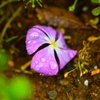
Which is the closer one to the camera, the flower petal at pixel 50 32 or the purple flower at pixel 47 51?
the purple flower at pixel 47 51

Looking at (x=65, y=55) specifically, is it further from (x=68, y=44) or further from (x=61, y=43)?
(x=68, y=44)

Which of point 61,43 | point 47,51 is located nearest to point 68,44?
point 61,43

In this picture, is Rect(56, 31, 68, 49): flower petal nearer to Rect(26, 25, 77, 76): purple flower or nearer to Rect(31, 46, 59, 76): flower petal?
Rect(26, 25, 77, 76): purple flower

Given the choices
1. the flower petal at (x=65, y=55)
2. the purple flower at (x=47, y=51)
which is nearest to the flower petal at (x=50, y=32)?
the purple flower at (x=47, y=51)

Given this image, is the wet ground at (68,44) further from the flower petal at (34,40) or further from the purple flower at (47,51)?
the flower petal at (34,40)

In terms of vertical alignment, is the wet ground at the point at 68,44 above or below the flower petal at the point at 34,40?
below

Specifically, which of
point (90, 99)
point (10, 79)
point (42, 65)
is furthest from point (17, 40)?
point (90, 99)
